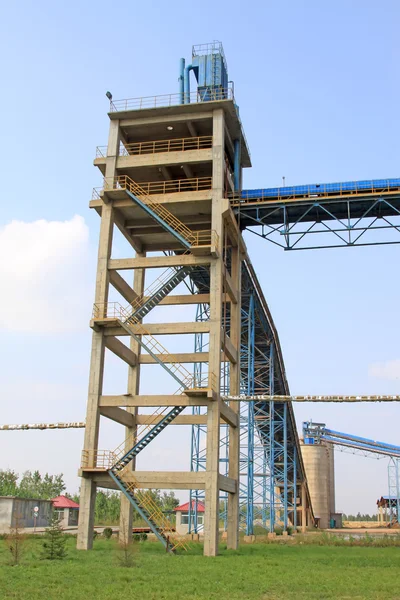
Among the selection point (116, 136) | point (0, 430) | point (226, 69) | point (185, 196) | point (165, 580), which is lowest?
point (165, 580)

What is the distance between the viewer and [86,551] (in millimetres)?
27812

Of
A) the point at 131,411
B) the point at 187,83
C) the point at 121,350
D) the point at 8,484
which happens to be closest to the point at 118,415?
the point at 131,411

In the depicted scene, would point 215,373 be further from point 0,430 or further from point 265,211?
point 0,430

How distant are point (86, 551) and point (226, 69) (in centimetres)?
2637

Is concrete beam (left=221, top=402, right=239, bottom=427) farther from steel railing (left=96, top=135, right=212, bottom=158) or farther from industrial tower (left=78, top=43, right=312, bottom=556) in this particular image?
steel railing (left=96, top=135, right=212, bottom=158)

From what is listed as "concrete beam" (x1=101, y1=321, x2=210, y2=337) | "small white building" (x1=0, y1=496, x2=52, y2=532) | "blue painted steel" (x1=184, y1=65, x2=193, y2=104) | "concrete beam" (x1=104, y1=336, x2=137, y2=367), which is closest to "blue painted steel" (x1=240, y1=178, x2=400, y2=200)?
"blue painted steel" (x1=184, y1=65, x2=193, y2=104)

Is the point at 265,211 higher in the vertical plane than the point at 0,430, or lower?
higher

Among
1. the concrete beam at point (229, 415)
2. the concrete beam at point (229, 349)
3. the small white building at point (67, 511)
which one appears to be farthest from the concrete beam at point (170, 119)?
the small white building at point (67, 511)

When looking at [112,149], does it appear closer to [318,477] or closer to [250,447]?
[250,447]

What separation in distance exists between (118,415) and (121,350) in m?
3.37

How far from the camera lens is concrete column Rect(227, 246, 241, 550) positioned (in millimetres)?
33250

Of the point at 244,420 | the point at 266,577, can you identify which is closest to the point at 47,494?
the point at 244,420

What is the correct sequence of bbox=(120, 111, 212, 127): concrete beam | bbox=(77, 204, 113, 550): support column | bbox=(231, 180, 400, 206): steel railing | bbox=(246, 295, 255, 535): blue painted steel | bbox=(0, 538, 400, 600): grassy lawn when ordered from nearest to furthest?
bbox=(0, 538, 400, 600): grassy lawn → bbox=(77, 204, 113, 550): support column → bbox=(231, 180, 400, 206): steel railing → bbox=(120, 111, 212, 127): concrete beam → bbox=(246, 295, 255, 535): blue painted steel

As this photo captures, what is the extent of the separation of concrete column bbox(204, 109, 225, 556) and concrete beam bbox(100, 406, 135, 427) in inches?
197
